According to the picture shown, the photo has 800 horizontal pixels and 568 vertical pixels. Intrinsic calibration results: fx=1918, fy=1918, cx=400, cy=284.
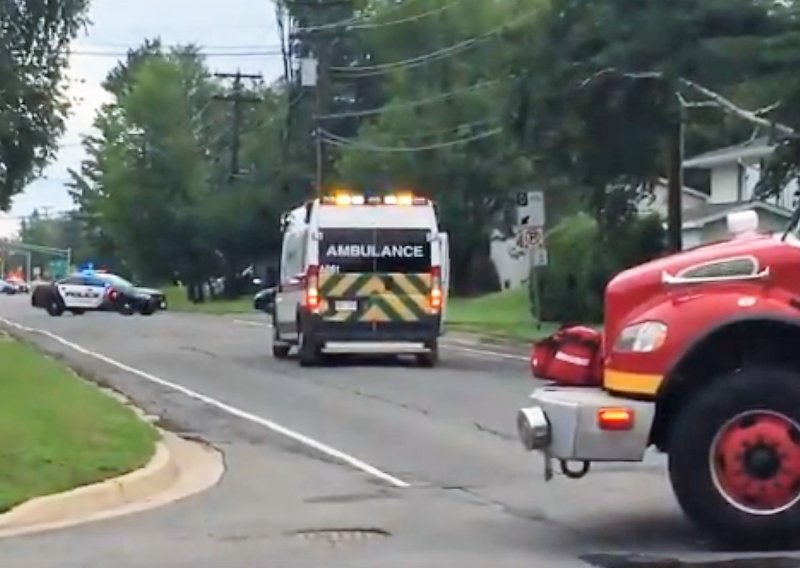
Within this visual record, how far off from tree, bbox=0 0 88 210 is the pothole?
20.2 meters

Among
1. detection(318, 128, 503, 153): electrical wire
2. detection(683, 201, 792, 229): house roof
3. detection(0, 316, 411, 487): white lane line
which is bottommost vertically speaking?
detection(0, 316, 411, 487): white lane line

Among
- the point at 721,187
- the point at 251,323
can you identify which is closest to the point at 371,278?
the point at 251,323

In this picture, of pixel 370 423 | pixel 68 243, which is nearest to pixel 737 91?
pixel 370 423

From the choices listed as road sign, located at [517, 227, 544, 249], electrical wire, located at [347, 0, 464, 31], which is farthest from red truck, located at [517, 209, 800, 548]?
electrical wire, located at [347, 0, 464, 31]

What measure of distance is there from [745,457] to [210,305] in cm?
7251

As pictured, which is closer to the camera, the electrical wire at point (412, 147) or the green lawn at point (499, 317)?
the green lawn at point (499, 317)

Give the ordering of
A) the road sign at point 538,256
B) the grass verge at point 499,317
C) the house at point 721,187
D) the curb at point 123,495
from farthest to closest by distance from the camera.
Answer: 1. the house at point 721,187
2. the grass verge at point 499,317
3. the road sign at point 538,256
4. the curb at point 123,495

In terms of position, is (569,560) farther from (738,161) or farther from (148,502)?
(738,161)

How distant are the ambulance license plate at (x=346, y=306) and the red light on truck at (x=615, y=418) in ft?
64.9

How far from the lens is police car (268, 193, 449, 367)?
3064 cm

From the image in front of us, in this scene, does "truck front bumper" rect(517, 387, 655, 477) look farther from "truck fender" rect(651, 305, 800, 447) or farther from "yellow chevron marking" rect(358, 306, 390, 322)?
"yellow chevron marking" rect(358, 306, 390, 322)

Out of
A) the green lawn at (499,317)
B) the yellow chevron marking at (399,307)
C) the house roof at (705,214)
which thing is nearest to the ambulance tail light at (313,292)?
the yellow chevron marking at (399,307)

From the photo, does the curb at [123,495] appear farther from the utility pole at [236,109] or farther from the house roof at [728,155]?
the utility pole at [236,109]

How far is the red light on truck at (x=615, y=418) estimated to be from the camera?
11.0m
